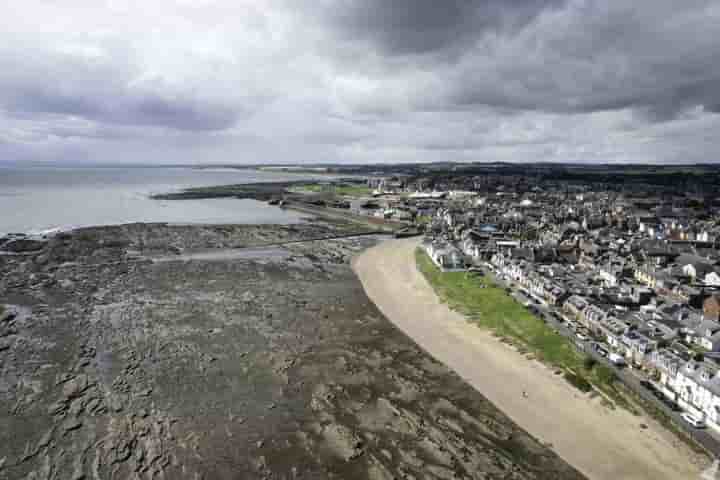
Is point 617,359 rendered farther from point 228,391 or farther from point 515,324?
point 228,391

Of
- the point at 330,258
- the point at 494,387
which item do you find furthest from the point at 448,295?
the point at 330,258

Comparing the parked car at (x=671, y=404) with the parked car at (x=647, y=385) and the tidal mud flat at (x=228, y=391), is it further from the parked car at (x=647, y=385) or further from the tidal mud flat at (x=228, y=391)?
the tidal mud flat at (x=228, y=391)

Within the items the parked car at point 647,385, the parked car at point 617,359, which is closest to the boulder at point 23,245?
the parked car at point 617,359

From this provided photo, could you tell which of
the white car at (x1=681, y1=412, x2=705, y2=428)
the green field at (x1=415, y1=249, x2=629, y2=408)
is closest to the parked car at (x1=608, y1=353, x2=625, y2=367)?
the green field at (x1=415, y1=249, x2=629, y2=408)

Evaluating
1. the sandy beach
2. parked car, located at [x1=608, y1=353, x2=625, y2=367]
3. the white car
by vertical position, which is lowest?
the sandy beach

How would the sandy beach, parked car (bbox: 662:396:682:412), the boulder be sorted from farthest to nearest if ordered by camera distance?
the boulder → parked car (bbox: 662:396:682:412) → the sandy beach

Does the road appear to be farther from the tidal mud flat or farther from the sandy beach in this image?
the tidal mud flat

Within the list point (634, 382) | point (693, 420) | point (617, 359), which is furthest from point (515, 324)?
point (693, 420)
